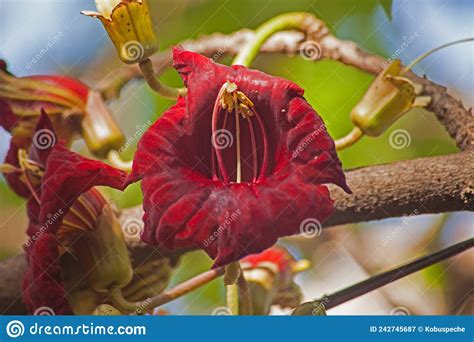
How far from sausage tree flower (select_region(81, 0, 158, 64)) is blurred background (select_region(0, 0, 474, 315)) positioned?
Answer: 70 mm

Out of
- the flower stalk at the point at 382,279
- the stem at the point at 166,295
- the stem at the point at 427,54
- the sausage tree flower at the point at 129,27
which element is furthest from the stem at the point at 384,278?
the sausage tree flower at the point at 129,27

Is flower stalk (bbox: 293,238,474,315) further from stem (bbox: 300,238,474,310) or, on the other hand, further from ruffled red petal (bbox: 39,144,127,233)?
ruffled red petal (bbox: 39,144,127,233)

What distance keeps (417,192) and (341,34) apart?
20.3 inches

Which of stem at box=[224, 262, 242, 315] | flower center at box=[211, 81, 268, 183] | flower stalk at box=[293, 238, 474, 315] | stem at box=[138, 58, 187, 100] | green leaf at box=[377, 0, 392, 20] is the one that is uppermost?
green leaf at box=[377, 0, 392, 20]

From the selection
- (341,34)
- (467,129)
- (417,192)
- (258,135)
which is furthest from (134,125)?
(467,129)

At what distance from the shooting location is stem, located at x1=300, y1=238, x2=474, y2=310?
196 centimetres

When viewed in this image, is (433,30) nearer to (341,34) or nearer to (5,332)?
(341,34)

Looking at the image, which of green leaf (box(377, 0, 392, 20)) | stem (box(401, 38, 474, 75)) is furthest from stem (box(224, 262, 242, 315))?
green leaf (box(377, 0, 392, 20))

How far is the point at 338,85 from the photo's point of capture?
2002 millimetres

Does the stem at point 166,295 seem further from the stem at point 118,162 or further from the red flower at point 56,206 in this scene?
the stem at point 118,162

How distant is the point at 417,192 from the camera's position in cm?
187

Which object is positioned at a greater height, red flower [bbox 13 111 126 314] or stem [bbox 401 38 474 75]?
stem [bbox 401 38 474 75]

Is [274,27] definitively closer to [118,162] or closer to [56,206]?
[118,162]

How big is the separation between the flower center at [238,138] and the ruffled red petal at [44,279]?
50cm
